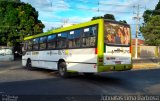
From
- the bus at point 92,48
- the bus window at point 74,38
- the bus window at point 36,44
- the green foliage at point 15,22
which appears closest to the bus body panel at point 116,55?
the bus at point 92,48

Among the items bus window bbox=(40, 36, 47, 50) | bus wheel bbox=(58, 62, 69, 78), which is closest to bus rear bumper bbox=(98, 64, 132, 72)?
bus wheel bbox=(58, 62, 69, 78)

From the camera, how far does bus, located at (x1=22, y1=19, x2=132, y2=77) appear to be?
1424cm

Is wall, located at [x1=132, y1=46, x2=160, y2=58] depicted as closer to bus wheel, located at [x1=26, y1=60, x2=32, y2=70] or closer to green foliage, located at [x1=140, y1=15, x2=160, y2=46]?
green foliage, located at [x1=140, y1=15, x2=160, y2=46]

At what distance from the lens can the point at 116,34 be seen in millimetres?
14969

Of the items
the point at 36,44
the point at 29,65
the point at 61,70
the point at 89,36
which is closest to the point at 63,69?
the point at 61,70

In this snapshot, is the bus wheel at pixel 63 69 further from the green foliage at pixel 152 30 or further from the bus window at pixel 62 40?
the green foliage at pixel 152 30

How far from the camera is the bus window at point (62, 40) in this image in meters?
16.9

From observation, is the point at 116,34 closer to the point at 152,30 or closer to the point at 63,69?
the point at 63,69

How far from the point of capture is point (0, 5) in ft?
158

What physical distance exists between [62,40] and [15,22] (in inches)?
1257

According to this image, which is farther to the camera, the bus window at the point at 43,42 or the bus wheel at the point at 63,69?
the bus window at the point at 43,42

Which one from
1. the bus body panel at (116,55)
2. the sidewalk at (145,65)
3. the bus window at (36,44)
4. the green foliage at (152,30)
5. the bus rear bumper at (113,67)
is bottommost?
the sidewalk at (145,65)

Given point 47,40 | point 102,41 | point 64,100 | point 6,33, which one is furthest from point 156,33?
point 64,100

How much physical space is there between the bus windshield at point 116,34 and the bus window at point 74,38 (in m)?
1.70
